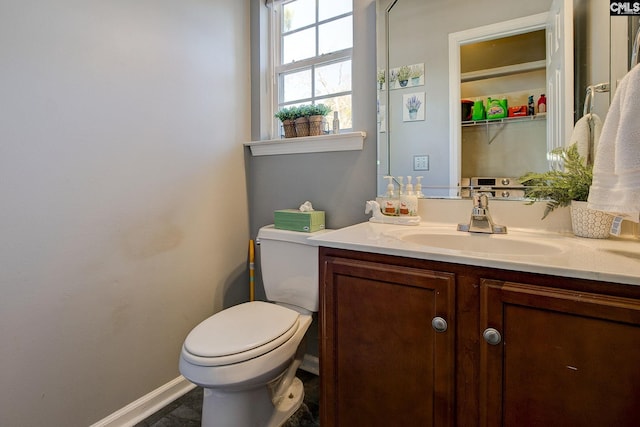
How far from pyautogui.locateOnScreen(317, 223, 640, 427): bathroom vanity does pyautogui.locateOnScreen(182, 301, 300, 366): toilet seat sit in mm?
232

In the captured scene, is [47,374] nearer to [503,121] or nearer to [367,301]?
[367,301]

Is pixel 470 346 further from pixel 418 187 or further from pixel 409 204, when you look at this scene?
pixel 418 187

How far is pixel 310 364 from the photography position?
1.77 m

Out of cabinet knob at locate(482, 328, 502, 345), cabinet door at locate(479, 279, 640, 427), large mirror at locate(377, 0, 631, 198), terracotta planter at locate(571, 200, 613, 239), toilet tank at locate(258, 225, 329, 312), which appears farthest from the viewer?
toilet tank at locate(258, 225, 329, 312)

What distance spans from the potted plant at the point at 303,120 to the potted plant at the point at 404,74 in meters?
0.49

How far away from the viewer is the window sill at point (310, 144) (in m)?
1.56

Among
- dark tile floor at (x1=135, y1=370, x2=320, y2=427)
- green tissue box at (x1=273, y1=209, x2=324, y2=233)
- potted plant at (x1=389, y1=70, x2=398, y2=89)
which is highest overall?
potted plant at (x1=389, y1=70, x2=398, y2=89)

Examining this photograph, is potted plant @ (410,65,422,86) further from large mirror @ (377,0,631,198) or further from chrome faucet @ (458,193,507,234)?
chrome faucet @ (458,193,507,234)

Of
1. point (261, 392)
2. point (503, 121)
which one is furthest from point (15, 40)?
point (503, 121)

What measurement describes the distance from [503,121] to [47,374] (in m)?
1.95

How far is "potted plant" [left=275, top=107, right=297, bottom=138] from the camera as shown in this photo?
1.76 metres

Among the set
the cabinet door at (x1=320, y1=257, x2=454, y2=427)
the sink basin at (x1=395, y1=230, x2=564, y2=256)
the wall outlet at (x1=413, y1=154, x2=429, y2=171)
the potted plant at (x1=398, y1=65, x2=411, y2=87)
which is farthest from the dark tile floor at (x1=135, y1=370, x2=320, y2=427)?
the potted plant at (x1=398, y1=65, x2=411, y2=87)

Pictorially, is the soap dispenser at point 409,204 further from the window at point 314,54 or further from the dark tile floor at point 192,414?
the dark tile floor at point 192,414

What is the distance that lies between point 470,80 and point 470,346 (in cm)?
107
